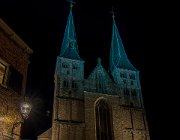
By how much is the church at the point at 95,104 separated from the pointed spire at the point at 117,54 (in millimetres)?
303

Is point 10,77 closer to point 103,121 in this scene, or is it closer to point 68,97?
point 68,97

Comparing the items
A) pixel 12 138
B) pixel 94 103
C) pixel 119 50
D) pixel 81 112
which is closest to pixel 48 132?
pixel 81 112

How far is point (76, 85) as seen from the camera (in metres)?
36.1

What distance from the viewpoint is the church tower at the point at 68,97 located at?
104ft

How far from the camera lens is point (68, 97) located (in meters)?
34.6

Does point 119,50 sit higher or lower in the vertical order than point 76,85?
higher

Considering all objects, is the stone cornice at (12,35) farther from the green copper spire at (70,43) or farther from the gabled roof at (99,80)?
the green copper spire at (70,43)

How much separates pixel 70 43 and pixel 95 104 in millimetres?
12795

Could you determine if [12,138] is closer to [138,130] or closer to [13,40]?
[13,40]

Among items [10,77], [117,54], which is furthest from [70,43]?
[10,77]

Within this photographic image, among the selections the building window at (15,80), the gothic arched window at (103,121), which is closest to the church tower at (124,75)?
the gothic arched window at (103,121)

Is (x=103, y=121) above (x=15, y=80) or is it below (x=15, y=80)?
above

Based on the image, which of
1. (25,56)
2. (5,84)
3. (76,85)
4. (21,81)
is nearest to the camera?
(5,84)

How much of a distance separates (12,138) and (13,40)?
511cm
